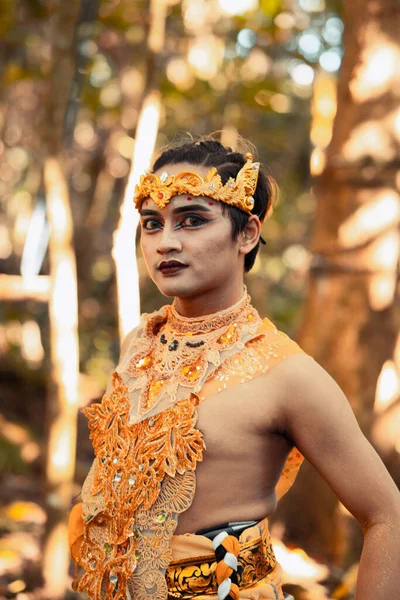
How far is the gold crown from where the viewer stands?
74.5 inches

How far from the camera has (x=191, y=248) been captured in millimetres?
1853

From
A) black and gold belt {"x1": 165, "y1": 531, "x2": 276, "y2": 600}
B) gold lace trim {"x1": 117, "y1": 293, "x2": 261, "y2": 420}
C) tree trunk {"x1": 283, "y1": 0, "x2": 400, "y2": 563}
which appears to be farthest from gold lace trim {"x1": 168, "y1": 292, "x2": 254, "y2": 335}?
tree trunk {"x1": 283, "y1": 0, "x2": 400, "y2": 563}

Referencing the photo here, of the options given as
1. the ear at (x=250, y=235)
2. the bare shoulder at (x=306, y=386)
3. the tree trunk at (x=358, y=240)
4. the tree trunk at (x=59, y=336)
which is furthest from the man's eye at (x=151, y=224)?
the tree trunk at (x=358, y=240)

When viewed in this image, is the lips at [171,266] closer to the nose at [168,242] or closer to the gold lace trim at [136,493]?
the nose at [168,242]

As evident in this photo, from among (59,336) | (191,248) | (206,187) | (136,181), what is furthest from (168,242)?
(59,336)

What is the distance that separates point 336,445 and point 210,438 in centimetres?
33

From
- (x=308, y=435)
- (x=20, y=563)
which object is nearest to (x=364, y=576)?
(x=308, y=435)

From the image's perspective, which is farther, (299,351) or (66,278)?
(66,278)

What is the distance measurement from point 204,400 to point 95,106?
4.82m

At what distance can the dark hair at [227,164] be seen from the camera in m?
1.96

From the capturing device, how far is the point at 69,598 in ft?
10.5

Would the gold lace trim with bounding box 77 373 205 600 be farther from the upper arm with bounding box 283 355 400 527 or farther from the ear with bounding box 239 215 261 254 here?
the ear with bounding box 239 215 261 254

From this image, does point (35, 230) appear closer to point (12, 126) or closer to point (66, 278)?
point (66, 278)

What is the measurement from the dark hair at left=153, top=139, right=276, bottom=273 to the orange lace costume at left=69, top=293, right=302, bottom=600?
0.76ft
